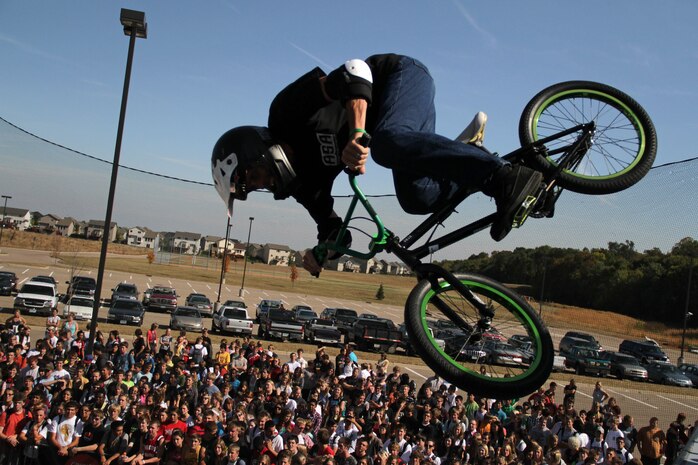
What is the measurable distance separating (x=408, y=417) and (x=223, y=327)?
15528 millimetres

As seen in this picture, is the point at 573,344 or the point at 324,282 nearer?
the point at 573,344

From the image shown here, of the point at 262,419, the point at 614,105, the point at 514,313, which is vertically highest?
the point at 614,105

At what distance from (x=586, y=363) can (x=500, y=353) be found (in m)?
21.4

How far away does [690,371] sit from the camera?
973 inches

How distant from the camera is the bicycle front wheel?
3104 millimetres

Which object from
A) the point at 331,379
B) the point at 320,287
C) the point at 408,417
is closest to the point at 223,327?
the point at 331,379

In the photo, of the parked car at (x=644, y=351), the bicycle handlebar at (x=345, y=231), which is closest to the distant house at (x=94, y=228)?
the bicycle handlebar at (x=345, y=231)

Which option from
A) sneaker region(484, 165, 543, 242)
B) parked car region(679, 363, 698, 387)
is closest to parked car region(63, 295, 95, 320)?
sneaker region(484, 165, 543, 242)

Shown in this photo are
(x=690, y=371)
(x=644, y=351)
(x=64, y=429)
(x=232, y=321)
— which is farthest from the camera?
(x=644, y=351)

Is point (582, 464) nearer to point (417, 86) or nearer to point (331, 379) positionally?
point (331, 379)

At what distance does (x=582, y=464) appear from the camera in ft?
27.1

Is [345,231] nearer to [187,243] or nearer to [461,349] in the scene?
[461,349]

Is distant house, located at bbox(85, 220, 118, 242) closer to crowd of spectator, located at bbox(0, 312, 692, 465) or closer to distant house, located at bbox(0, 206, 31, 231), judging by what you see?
distant house, located at bbox(0, 206, 31, 231)

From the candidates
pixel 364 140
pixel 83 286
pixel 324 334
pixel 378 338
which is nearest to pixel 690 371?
pixel 378 338
